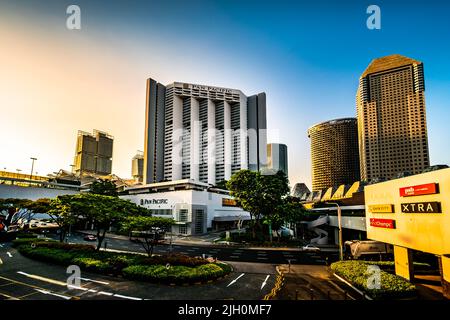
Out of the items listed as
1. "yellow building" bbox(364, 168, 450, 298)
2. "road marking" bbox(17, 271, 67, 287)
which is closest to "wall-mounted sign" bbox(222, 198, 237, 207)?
"yellow building" bbox(364, 168, 450, 298)

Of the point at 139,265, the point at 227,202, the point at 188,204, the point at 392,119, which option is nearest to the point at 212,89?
the point at 227,202

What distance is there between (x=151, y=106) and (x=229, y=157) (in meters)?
56.7

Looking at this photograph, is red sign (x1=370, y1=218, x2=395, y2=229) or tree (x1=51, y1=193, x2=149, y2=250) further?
tree (x1=51, y1=193, x2=149, y2=250)

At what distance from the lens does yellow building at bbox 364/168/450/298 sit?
613 inches

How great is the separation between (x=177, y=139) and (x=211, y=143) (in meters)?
21.4

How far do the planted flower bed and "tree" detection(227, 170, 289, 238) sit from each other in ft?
78.2

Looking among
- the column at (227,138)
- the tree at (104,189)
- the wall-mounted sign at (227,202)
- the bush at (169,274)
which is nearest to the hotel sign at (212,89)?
the column at (227,138)

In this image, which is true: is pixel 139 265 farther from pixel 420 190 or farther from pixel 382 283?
pixel 420 190

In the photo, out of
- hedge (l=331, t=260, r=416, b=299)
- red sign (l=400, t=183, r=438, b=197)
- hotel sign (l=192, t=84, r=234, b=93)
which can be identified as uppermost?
hotel sign (l=192, t=84, r=234, b=93)

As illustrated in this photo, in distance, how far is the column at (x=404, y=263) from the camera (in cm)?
2028

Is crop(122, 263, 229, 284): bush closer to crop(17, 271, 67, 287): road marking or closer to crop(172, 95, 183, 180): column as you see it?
crop(17, 271, 67, 287): road marking

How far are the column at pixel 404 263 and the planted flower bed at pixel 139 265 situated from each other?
1528 cm

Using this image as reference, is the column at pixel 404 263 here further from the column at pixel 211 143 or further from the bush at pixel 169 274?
the column at pixel 211 143
